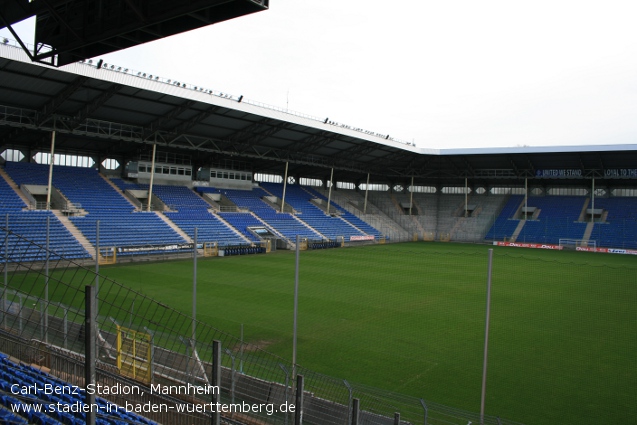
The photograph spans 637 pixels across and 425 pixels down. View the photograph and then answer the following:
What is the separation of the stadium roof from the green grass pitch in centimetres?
969

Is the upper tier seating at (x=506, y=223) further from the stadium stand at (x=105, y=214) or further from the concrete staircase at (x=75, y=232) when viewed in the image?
the concrete staircase at (x=75, y=232)

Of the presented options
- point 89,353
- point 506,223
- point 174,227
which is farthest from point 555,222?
point 89,353

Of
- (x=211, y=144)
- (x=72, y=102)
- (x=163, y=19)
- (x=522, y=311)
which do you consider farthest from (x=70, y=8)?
(x=211, y=144)

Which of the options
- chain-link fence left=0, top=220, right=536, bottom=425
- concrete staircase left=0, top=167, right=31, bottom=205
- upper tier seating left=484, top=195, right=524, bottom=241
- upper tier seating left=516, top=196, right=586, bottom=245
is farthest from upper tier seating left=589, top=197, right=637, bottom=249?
concrete staircase left=0, top=167, right=31, bottom=205

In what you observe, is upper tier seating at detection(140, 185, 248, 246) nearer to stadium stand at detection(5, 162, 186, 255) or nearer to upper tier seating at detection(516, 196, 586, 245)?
stadium stand at detection(5, 162, 186, 255)

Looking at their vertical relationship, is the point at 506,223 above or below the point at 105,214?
above

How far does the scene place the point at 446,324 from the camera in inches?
571

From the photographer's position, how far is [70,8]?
655 centimetres

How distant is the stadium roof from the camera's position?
23.5 metres

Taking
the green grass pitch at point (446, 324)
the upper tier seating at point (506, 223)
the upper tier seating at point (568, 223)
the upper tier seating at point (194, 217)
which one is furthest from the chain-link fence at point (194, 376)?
the upper tier seating at point (506, 223)

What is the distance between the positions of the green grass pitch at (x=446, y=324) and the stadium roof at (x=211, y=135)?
9.69 meters

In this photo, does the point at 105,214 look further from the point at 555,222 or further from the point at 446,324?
the point at 555,222

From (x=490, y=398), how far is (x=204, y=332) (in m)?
7.22

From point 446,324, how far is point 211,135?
24966 millimetres
